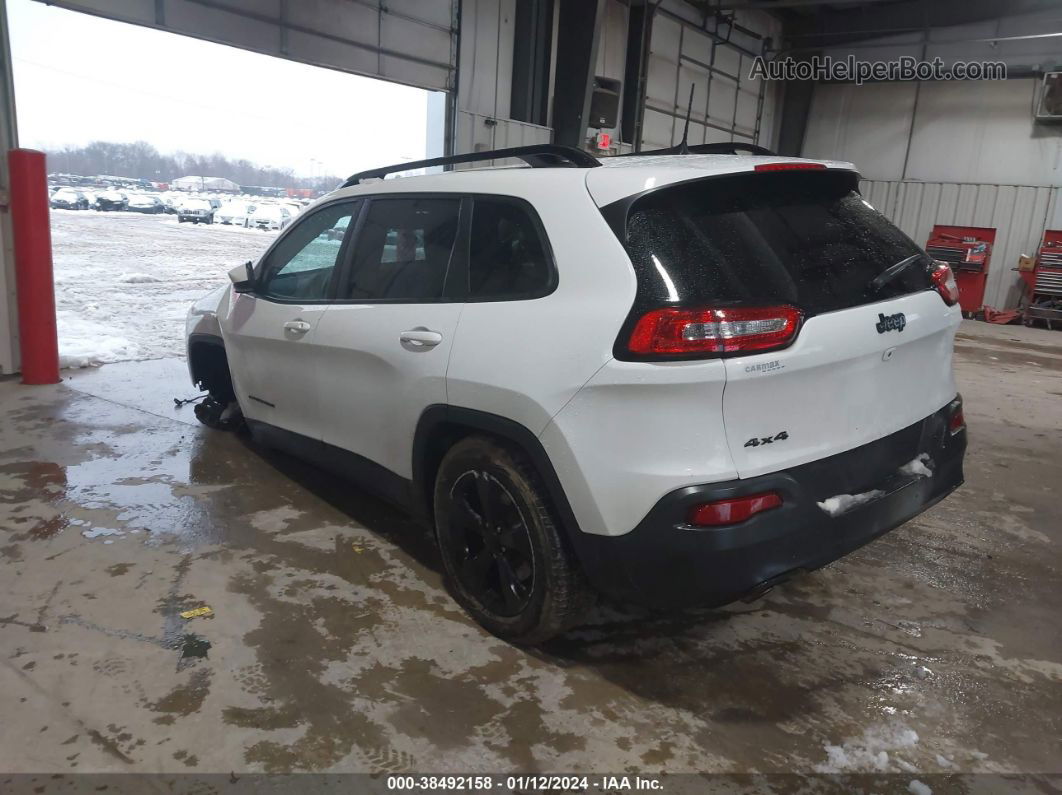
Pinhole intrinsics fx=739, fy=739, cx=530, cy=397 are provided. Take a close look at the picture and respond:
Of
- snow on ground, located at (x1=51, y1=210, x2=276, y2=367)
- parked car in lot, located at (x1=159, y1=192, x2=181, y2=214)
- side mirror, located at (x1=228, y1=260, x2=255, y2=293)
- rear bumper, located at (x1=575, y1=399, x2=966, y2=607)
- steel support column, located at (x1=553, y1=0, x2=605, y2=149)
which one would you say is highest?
steel support column, located at (x1=553, y1=0, x2=605, y2=149)

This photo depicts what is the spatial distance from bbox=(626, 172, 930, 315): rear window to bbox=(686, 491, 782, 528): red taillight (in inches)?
21.0

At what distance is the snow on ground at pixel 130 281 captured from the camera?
738 cm

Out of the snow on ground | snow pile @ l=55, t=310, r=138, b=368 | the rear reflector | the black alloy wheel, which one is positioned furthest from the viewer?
the snow on ground

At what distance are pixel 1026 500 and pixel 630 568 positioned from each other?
11.0ft

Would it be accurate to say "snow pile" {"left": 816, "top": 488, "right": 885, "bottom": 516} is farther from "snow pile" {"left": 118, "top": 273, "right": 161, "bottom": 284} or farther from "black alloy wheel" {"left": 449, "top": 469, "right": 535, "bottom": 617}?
"snow pile" {"left": 118, "top": 273, "right": 161, "bottom": 284}

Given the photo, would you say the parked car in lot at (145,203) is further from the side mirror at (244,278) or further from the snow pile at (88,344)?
the side mirror at (244,278)

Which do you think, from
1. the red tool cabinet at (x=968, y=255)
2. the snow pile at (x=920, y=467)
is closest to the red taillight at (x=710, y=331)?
the snow pile at (x=920, y=467)

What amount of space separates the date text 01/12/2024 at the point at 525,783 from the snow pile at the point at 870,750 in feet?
1.74

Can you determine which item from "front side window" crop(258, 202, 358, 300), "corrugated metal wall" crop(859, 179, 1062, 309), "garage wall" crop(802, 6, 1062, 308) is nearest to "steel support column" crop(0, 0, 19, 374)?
"front side window" crop(258, 202, 358, 300)

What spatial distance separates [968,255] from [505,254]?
47.4 feet

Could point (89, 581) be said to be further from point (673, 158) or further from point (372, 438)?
point (673, 158)

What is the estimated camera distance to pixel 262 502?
384 centimetres

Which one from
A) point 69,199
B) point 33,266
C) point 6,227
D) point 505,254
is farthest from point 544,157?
point 69,199

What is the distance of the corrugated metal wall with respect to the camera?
47.9 ft
